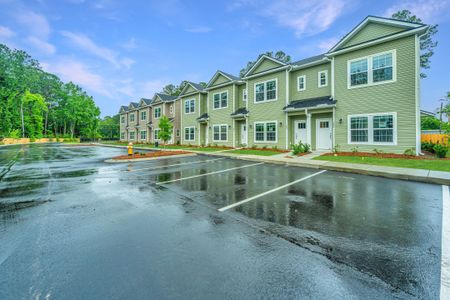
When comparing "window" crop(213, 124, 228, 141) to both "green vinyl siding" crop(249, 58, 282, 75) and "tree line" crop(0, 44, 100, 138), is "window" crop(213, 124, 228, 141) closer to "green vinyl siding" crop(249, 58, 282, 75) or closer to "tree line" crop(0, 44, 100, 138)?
"green vinyl siding" crop(249, 58, 282, 75)

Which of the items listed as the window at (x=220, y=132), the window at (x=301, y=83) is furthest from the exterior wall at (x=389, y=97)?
the window at (x=220, y=132)

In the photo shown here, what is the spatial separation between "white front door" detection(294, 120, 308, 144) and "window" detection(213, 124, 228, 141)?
8077 mm

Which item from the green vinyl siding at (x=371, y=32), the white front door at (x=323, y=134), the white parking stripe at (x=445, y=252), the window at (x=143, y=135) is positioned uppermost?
the green vinyl siding at (x=371, y=32)

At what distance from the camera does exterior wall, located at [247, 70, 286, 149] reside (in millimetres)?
17562

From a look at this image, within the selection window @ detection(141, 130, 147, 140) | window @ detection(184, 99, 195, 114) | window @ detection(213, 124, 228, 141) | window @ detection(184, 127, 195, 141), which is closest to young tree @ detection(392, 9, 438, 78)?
window @ detection(213, 124, 228, 141)

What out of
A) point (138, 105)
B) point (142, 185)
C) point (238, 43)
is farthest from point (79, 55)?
point (142, 185)

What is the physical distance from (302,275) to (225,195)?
11.5 feet

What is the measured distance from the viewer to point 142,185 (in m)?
6.91

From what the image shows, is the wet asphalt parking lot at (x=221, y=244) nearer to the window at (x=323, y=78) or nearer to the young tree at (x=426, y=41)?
the window at (x=323, y=78)

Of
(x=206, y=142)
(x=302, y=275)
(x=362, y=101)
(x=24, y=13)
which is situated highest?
(x=24, y=13)

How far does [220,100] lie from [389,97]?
51.4ft

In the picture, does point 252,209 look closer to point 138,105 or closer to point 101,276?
point 101,276

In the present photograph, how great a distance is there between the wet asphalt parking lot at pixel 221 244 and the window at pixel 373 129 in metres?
8.24

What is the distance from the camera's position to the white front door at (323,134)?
614 inches
